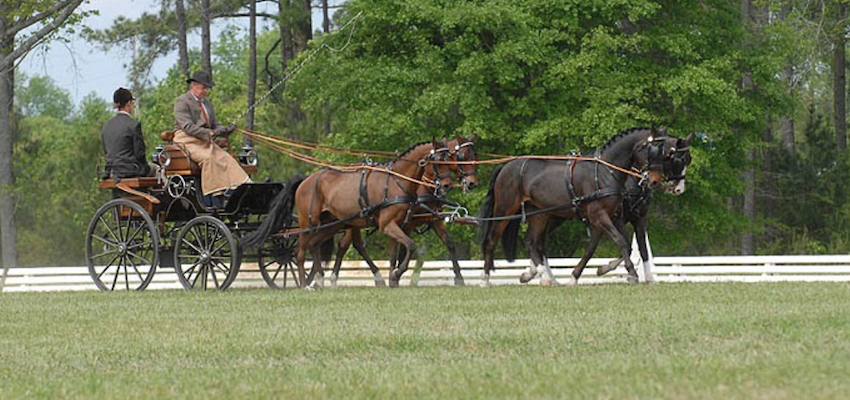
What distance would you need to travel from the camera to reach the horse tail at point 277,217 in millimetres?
18623

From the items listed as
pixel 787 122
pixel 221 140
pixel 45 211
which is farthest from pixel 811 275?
pixel 45 211

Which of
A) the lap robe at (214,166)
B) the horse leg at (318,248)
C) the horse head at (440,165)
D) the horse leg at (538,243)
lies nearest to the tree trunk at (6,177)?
the horse leg at (318,248)

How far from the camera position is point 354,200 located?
742 inches

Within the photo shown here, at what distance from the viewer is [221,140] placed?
18.7 meters

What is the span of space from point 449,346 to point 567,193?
8.06 metres

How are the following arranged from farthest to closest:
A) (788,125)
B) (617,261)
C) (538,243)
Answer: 1. (788,125)
2. (538,243)
3. (617,261)

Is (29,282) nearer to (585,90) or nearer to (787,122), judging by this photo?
(585,90)

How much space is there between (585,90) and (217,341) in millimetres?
17170

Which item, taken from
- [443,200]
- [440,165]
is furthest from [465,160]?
[443,200]

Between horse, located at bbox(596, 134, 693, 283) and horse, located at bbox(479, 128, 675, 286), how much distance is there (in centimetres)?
11

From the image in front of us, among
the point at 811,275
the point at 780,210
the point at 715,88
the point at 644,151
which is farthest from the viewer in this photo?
the point at 780,210

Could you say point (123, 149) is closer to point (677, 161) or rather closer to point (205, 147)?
point (205, 147)

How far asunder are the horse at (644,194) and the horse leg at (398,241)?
252 cm

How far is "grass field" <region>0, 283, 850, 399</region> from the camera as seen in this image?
8.33m
